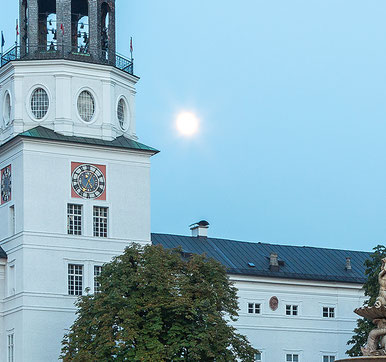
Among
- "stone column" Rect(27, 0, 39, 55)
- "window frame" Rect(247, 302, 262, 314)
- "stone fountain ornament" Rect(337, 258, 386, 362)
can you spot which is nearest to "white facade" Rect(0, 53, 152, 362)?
"stone column" Rect(27, 0, 39, 55)

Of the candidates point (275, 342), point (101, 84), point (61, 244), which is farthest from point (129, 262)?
point (275, 342)

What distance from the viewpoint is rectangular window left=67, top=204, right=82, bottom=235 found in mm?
74688

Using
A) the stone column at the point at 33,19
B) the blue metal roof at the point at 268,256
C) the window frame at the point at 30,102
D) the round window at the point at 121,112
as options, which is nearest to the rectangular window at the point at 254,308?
the blue metal roof at the point at 268,256

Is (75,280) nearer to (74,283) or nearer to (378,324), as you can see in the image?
(74,283)

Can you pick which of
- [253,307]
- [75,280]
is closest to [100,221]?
[75,280]

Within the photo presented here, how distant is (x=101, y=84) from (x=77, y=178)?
19.1 ft

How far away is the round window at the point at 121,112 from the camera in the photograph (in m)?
78.8

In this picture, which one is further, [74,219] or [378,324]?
[74,219]

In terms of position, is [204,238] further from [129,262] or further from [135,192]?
[129,262]

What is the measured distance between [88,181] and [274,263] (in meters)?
17.2

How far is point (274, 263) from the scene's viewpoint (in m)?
87.8

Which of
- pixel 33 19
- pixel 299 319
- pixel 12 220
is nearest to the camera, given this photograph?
pixel 12 220

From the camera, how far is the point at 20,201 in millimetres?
73938

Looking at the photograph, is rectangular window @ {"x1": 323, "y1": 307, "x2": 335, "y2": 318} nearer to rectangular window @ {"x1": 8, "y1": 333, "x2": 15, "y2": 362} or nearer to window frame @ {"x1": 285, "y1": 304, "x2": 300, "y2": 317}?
window frame @ {"x1": 285, "y1": 304, "x2": 300, "y2": 317}
